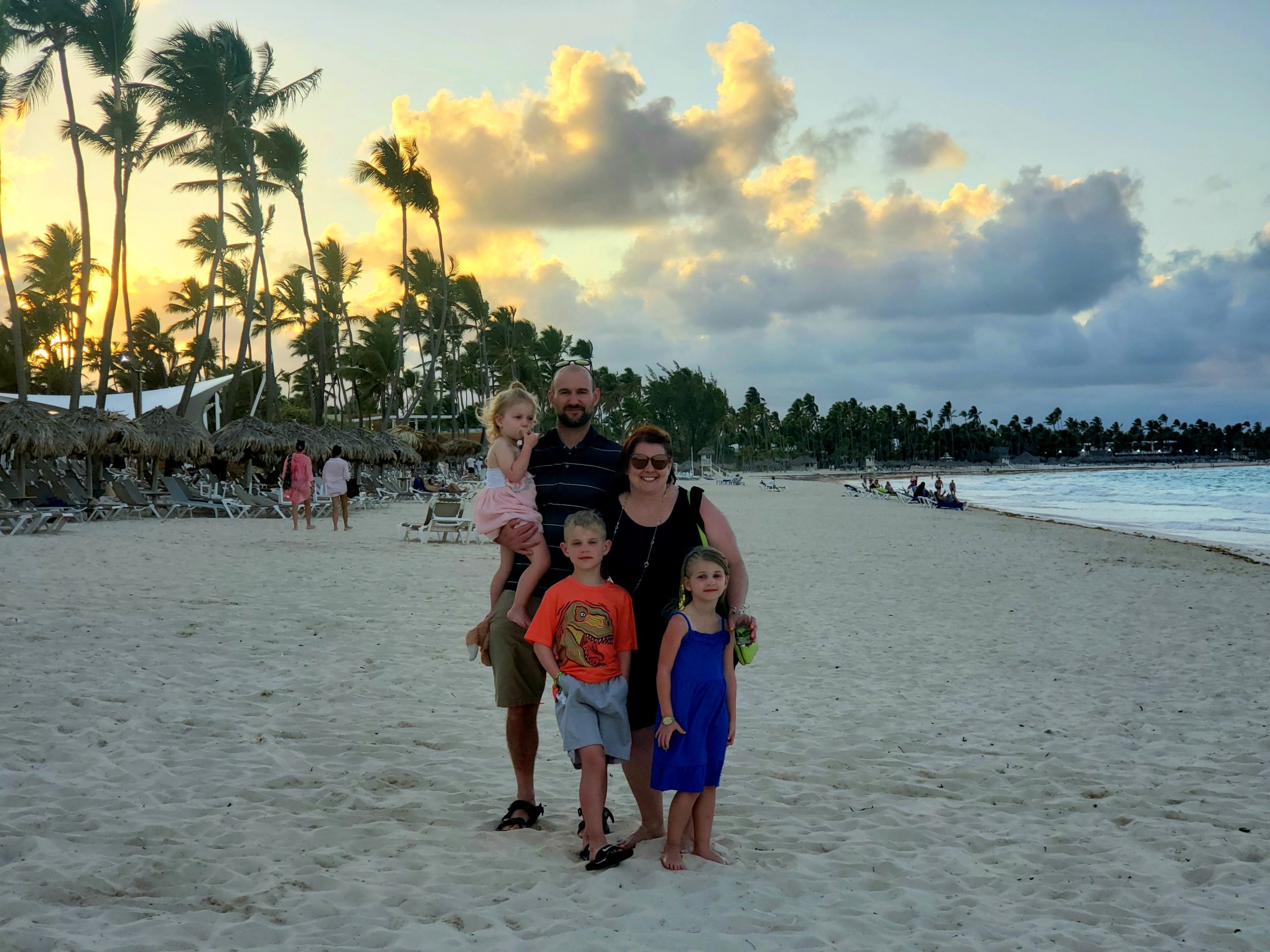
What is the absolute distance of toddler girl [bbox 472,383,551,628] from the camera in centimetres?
326

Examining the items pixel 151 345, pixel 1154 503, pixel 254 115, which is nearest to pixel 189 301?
pixel 151 345

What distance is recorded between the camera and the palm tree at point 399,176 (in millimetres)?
40156

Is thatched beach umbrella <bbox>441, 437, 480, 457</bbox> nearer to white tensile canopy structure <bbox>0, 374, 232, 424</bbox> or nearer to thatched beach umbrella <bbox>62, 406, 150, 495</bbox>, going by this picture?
white tensile canopy structure <bbox>0, 374, 232, 424</bbox>

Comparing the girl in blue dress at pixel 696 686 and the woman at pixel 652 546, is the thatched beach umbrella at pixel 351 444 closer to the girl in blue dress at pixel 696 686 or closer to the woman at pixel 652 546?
the woman at pixel 652 546

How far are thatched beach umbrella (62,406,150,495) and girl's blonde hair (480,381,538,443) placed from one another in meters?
19.1

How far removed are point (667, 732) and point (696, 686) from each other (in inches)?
7.0

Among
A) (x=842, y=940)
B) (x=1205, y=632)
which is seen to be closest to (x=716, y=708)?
(x=842, y=940)

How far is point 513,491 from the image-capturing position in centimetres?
328

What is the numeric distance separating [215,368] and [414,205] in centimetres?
3566

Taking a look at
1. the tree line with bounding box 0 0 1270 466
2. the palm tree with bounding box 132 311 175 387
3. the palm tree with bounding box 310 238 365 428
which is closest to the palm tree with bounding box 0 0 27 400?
the tree line with bounding box 0 0 1270 466

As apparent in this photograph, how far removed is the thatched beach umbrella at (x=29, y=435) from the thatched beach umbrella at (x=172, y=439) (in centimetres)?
223

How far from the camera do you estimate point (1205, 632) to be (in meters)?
8.15

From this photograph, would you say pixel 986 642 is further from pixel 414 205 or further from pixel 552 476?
pixel 414 205

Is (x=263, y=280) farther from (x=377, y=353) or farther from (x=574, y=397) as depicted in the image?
(x=574, y=397)
